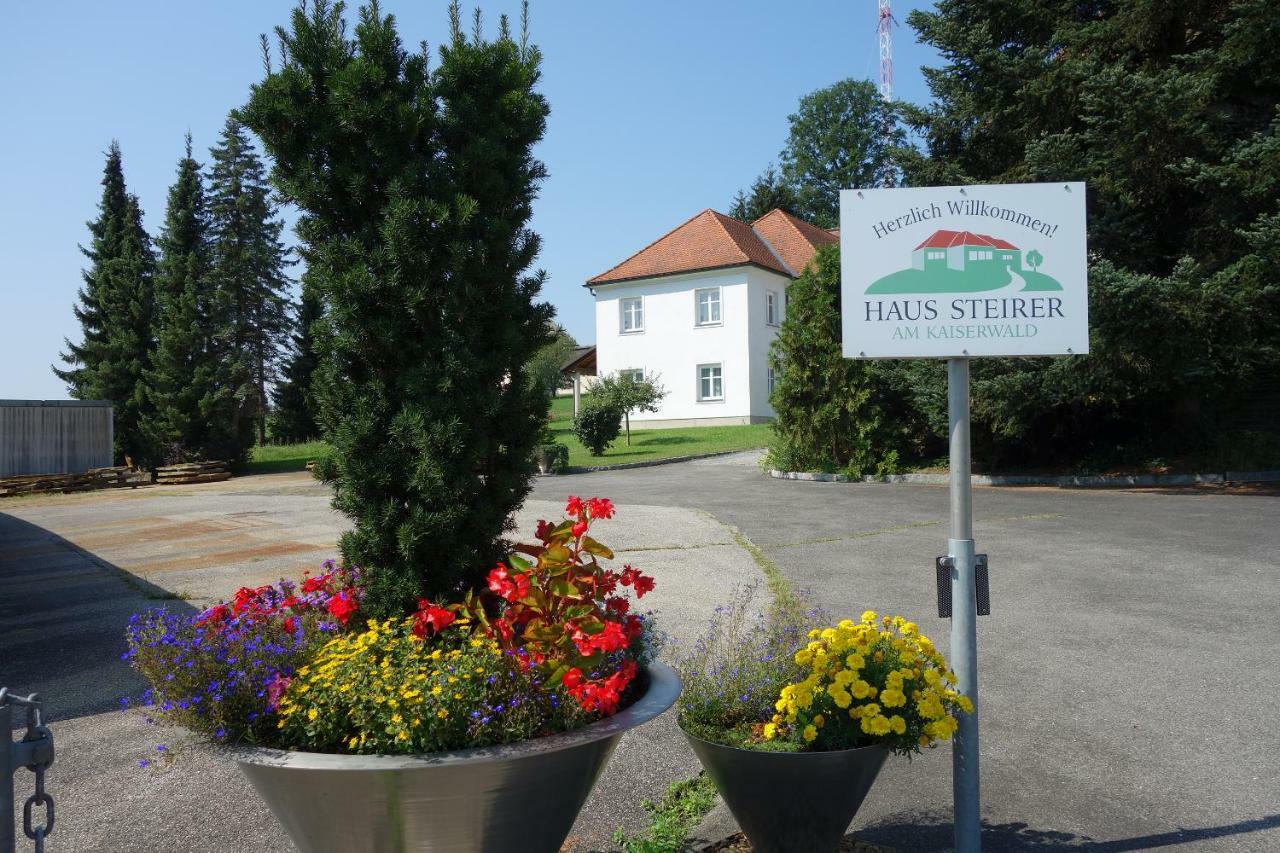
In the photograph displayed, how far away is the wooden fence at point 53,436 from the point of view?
2303cm

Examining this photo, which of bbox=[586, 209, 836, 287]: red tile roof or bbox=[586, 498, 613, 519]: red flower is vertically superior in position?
bbox=[586, 209, 836, 287]: red tile roof

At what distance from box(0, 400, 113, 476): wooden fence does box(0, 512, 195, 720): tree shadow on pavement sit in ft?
49.9

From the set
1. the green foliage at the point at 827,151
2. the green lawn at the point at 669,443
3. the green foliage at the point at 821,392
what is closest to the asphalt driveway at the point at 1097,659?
the green foliage at the point at 821,392

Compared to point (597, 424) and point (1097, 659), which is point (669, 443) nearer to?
point (597, 424)

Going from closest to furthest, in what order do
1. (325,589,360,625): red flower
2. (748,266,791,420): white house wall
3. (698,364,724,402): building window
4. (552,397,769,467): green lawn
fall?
(325,589,360,625): red flower < (552,397,769,467): green lawn < (748,266,791,420): white house wall < (698,364,724,402): building window

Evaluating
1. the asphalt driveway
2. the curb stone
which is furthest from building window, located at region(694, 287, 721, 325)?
the asphalt driveway

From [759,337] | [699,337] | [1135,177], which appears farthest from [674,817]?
[699,337]

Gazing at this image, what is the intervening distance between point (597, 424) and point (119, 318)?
1886 centimetres

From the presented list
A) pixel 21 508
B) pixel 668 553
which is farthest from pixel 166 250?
pixel 668 553

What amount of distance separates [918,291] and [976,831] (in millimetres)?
1876

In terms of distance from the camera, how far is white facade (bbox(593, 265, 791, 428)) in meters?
34.1

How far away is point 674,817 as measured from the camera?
3.33 meters

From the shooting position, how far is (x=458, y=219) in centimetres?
337

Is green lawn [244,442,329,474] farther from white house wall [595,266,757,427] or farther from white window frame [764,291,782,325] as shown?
white window frame [764,291,782,325]
